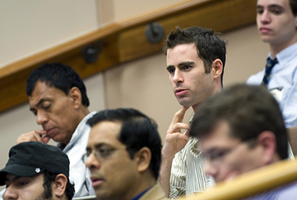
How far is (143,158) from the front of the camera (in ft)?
3.56

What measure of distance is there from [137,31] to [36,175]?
3.11 feet

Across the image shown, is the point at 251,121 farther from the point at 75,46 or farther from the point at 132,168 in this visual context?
the point at 75,46

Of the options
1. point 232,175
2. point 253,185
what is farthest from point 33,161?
point 253,185

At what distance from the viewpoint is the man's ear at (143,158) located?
3.51 ft

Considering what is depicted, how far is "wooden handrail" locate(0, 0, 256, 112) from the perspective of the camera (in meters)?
2.10

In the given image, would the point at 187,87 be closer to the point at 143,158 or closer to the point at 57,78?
the point at 143,158

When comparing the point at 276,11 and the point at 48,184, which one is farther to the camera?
the point at 276,11

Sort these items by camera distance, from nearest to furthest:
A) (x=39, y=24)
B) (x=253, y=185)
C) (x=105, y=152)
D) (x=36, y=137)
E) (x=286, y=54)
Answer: (x=253, y=185) → (x=105, y=152) → (x=36, y=137) → (x=286, y=54) → (x=39, y=24)

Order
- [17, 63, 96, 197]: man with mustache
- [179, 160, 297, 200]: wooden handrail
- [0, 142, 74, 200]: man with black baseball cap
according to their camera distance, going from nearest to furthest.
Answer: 1. [179, 160, 297, 200]: wooden handrail
2. [0, 142, 74, 200]: man with black baseball cap
3. [17, 63, 96, 197]: man with mustache

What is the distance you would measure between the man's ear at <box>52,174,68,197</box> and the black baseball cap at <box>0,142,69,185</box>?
14mm

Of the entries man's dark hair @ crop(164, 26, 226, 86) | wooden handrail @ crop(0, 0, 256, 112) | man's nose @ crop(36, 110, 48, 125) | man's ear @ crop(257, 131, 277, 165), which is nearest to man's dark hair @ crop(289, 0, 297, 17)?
wooden handrail @ crop(0, 0, 256, 112)

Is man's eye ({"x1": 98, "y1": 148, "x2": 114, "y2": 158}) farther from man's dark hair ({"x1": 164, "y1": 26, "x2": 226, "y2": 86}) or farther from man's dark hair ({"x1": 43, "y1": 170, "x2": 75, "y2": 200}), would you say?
man's dark hair ({"x1": 164, "y1": 26, "x2": 226, "y2": 86})

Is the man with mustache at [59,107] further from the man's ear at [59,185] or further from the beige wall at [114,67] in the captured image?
the man's ear at [59,185]

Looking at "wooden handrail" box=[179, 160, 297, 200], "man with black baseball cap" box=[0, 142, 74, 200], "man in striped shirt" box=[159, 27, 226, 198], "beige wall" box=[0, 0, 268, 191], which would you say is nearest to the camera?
"wooden handrail" box=[179, 160, 297, 200]
